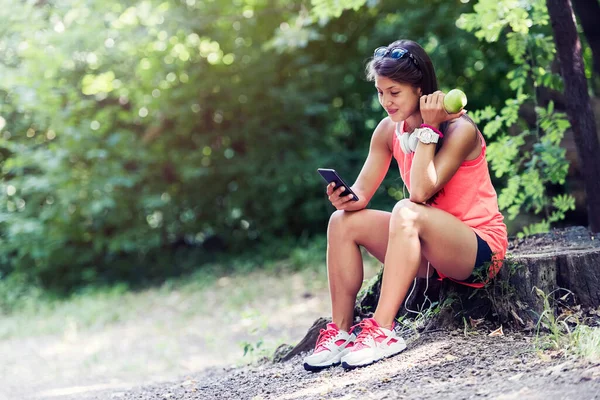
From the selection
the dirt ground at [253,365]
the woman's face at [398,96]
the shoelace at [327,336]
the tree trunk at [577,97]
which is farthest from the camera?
the tree trunk at [577,97]

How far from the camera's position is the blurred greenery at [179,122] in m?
8.77

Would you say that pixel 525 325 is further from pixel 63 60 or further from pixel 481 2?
pixel 63 60

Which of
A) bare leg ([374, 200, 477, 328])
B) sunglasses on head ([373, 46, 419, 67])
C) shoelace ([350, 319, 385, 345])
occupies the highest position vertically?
sunglasses on head ([373, 46, 419, 67])

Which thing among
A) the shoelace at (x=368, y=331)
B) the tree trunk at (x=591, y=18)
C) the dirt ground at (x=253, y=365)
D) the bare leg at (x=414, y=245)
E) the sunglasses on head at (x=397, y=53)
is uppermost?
the tree trunk at (x=591, y=18)

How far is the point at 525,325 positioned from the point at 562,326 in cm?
19

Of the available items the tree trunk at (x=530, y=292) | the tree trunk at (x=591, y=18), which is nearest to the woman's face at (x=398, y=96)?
the tree trunk at (x=530, y=292)

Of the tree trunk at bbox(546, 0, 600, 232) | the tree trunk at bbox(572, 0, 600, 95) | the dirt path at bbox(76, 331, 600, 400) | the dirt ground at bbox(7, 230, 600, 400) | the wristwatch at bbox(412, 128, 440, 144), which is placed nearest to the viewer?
the dirt path at bbox(76, 331, 600, 400)

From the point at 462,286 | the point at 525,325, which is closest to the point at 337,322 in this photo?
the point at 462,286

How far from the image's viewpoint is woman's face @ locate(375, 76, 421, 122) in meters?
3.25

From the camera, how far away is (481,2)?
416cm

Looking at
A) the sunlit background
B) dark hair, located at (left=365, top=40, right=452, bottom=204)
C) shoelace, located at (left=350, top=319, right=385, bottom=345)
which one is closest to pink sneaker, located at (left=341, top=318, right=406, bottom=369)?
shoelace, located at (left=350, top=319, right=385, bottom=345)

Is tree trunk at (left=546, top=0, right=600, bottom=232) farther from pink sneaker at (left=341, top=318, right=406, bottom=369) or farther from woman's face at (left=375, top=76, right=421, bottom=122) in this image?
pink sneaker at (left=341, top=318, right=406, bottom=369)

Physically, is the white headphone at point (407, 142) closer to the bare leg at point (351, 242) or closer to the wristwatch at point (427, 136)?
the wristwatch at point (427, 136)

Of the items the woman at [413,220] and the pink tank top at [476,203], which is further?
the pink tank top at [476,203]
